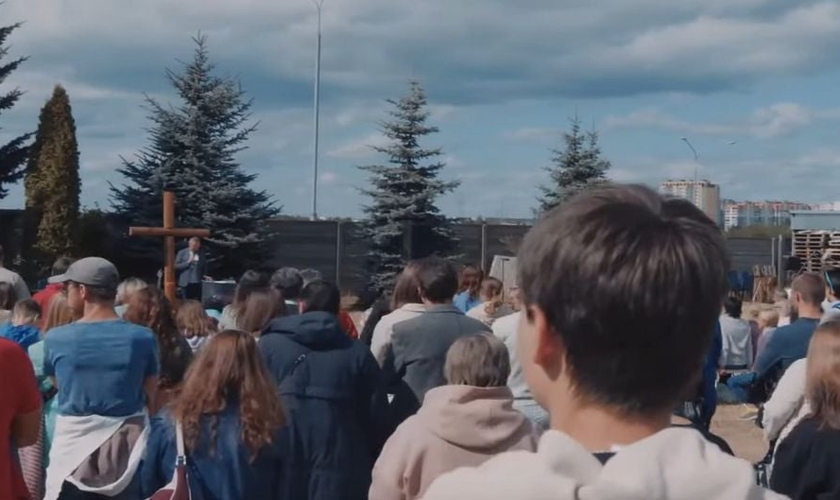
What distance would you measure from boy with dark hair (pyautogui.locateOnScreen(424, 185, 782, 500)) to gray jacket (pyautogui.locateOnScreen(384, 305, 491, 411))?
5080 mm

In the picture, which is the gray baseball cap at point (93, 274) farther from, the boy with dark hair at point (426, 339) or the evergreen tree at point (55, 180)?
the evergreen tree at point (55, 180)

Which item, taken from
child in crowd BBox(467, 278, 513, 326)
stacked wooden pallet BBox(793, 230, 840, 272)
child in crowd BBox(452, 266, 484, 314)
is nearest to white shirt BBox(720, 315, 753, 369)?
child in crowd BBox(452, 266, 484, 314)

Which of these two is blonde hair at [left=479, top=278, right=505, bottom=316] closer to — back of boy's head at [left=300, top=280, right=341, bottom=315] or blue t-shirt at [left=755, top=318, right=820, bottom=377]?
blue t-shirt at [left=755, top=318, right=820, bottom=377]

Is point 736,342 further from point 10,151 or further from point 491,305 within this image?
point 10,151

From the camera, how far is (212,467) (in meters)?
5.12

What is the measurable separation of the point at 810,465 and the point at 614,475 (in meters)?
3.08

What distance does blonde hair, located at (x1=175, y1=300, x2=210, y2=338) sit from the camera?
7613mm

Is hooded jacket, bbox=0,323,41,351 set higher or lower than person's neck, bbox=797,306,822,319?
lower

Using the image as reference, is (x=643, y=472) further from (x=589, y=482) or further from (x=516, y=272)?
(x=516, y=272)

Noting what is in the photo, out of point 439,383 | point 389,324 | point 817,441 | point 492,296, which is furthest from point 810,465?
point 492,296

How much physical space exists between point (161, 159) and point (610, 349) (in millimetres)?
25471

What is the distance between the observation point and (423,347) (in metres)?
7.01

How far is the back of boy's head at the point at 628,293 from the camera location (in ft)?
5.85

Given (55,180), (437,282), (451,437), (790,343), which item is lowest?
(451,437)
